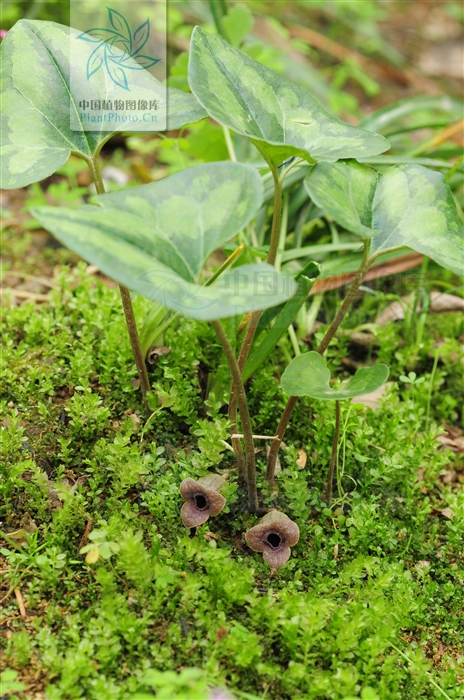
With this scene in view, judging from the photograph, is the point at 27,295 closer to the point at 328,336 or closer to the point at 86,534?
the point at 86,534

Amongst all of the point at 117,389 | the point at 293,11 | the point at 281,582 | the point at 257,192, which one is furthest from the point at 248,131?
the point at 293,11

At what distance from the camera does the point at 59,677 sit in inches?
45.7

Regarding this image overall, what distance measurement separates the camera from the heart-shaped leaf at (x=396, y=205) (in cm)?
123

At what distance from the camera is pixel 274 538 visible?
1397mm

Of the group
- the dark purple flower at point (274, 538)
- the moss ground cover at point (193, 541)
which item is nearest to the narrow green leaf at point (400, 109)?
the moss ground cover at point (193, 541)

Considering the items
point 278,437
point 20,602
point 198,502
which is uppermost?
point 278,437

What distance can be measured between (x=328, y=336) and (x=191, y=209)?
49 cm

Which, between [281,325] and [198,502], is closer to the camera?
[198,502]

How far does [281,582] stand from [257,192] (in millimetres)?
894

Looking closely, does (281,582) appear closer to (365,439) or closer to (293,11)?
(365,439)

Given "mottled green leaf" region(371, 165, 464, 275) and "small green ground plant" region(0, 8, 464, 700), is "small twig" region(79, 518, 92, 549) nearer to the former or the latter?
"small green ground plant" region(0, 8, 464, 700)

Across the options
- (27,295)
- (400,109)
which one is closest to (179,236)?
(27,295)

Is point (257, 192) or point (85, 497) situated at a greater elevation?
point (257, 192)

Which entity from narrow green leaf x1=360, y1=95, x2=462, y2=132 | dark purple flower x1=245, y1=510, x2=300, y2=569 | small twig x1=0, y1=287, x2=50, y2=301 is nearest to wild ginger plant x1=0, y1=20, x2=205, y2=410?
dark purple flower x1=245, y1=510, x2=300, y2=569
